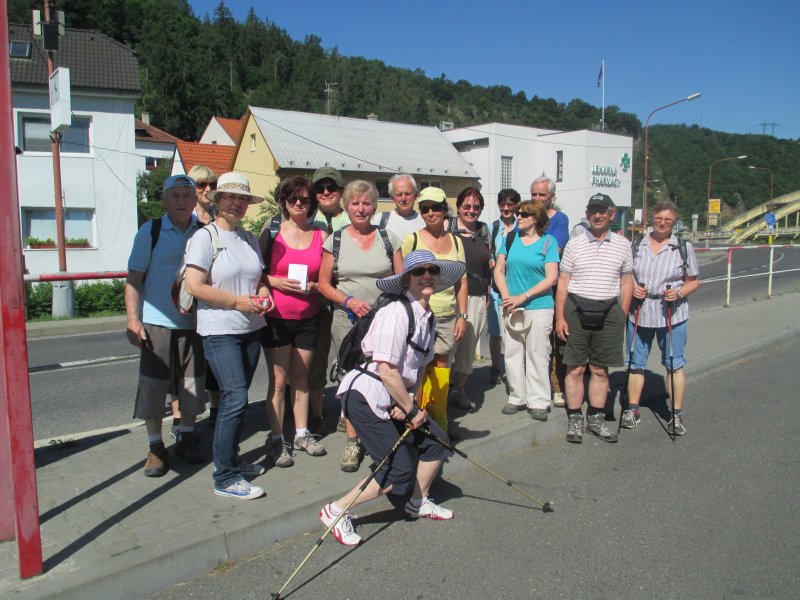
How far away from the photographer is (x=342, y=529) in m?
3.59

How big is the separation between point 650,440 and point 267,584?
11.9 ft

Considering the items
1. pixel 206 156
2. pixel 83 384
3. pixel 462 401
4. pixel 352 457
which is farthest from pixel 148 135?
pixel 352 457

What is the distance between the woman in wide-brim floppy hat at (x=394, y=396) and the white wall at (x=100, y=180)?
23721mm

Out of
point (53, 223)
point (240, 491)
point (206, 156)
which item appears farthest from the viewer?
point (206, 156)

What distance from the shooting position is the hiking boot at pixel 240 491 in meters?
3.79

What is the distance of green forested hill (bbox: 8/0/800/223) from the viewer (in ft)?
232

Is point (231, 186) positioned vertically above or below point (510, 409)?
above

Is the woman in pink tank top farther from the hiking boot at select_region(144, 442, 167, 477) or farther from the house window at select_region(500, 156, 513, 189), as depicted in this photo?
the house window at select_region(500, 156, 513, 189)

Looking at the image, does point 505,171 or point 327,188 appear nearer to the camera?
point 327,188

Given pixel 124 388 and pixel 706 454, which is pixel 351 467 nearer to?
pixel 706 454

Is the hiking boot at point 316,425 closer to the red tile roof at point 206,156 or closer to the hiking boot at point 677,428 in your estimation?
the hiking boot at point 677,428

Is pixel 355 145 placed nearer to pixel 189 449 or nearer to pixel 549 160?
pixel 549 160

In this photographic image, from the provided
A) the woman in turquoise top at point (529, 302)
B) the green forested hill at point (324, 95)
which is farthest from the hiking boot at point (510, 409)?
the green forested hill at point (324, 95)

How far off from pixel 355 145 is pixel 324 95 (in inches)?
2503
